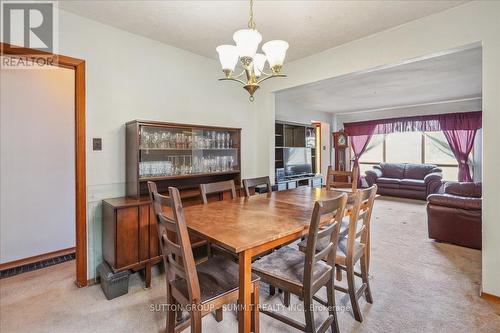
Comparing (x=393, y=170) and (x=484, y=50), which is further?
(x=393, y=170)

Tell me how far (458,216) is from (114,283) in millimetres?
3999

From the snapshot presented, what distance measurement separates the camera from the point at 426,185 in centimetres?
604

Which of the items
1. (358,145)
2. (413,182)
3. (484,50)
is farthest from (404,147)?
(484,50)

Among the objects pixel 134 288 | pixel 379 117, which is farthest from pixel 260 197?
pixel 379 117

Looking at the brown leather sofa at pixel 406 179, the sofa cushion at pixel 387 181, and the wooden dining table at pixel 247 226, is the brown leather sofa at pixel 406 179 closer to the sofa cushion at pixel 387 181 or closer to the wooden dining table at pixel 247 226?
the sofa cushion at pixel 387 181

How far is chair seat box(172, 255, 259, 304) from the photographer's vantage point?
1470 millimetres

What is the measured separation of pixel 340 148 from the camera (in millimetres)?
7836

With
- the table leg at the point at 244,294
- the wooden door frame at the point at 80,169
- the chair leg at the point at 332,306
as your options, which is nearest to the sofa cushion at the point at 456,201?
the chair leg at the point at 332,306

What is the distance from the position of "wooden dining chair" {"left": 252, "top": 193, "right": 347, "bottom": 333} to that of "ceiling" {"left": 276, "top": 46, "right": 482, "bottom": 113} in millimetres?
2179

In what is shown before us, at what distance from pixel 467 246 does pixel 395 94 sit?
11.2 ft

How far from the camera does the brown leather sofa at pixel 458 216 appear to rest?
3174mm

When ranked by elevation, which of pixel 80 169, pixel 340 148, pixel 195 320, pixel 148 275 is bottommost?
pixel 148 275

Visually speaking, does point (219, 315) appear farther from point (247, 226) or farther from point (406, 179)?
point (406, 179)

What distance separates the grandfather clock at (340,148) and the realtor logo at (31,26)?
22.9 ft
